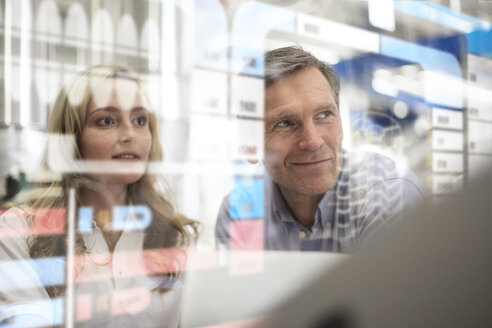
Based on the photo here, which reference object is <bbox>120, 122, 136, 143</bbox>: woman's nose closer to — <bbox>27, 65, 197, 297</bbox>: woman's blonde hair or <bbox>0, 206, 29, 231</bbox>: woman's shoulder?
<bbox>27, 65, 197, 297</bbox>: woman's blonde hair

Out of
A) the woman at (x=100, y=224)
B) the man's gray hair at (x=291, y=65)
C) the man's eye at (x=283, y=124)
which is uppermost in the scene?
the man's gray hair at (x=291, y=65)

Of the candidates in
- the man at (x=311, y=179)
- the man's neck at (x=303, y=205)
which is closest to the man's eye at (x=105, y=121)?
the man at (x=311, y=179)

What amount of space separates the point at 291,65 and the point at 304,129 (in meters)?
0.21

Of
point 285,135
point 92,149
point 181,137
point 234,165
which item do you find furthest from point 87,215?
point 285,135

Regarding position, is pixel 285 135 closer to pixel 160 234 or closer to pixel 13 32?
pixel 160 234

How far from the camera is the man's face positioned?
142 centimetres

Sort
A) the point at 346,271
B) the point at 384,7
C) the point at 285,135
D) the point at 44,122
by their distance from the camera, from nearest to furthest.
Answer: the point at 346,271
the point at 44,122
the point at 285,135
the point at 384,7

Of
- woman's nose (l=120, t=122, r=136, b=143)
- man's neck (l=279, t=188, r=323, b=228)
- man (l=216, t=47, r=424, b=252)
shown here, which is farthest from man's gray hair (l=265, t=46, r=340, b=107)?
woman's nose (l=120, t=122, r=136, b=143)

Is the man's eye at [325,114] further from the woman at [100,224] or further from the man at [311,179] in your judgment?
the woman at [100,224]

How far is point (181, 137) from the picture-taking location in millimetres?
1467

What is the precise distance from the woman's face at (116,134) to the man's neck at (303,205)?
0.48 metres

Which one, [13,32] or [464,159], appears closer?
[13,32]

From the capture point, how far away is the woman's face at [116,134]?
54.4 inches

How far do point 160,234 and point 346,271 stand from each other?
976mm
